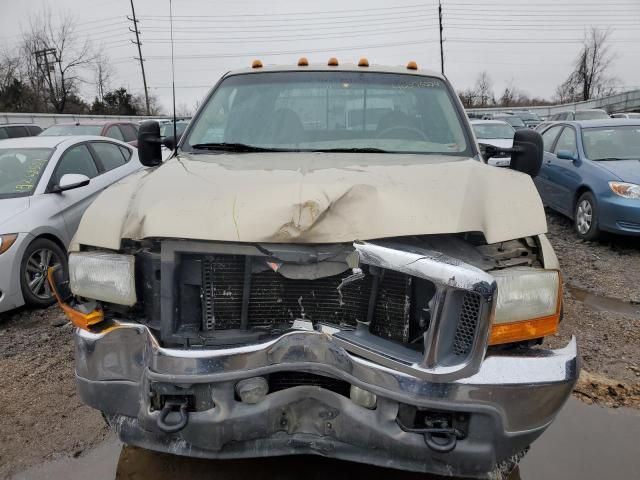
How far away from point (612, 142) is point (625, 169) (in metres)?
0.96

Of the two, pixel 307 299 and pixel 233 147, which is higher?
pixel 233 147

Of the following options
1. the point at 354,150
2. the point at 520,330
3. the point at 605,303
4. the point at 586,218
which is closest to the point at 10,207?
the point at 354,150

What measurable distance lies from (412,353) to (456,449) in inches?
15.3

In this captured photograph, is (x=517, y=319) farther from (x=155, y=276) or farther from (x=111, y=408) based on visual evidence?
(x=111, y=408)

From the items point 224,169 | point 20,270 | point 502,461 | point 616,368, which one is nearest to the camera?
point 502,461

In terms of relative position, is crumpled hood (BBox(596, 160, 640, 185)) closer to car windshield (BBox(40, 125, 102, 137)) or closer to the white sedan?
the white sedan

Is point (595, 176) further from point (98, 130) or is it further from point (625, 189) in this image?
point (98, 130)

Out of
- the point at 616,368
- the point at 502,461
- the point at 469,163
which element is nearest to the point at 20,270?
the point at 469,163

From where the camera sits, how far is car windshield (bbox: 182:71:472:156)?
3.32 m

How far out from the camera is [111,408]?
2178mm

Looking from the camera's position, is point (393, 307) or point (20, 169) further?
point (20, 169)

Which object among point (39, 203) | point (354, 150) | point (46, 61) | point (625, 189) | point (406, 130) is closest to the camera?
point (354, 150)

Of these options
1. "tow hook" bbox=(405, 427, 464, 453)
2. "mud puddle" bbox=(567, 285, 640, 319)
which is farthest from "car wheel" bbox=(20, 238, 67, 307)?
"mud puddle" bbox=(567, 285, 640, 319)

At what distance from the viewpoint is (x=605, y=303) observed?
4980 millimetres
